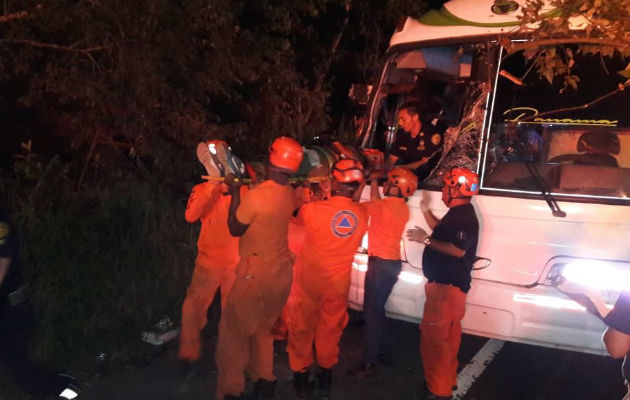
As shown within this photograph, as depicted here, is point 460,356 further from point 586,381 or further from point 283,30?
point 283,30

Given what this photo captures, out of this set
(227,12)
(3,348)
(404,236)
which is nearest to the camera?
(3,348)

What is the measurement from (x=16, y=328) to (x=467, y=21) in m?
4.12

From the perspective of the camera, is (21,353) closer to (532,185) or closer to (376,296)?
(376,296)

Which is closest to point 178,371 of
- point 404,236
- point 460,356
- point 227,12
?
point 404,236

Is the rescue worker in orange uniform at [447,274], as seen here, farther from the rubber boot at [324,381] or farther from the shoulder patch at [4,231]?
the shoulder patch at [4,231]

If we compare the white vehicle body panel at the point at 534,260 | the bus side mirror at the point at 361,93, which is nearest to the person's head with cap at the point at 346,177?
the white vehicle body panel at the point at 534,260

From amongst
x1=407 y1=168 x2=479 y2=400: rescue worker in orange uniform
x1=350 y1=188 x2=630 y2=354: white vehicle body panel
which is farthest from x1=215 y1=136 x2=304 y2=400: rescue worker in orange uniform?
x1=350 y1=188 x2=630 y2=354: white vehicle body panel

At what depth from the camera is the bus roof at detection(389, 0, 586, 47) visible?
16.3 ft

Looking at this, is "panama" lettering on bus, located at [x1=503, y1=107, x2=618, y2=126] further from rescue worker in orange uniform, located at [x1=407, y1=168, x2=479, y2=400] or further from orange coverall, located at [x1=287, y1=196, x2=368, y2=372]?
orange coverall, located at [x1=287, y1=196, x2=368, y2=372]

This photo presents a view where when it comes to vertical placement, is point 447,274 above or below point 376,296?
above

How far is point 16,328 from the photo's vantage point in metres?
3.78

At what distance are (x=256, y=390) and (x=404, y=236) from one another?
1.71 meters

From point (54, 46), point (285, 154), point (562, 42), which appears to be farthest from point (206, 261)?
point (54, 46)

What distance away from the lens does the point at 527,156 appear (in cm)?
483
